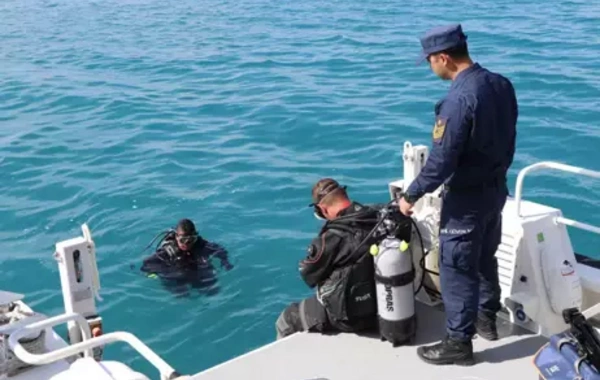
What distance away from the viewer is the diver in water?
8.20 metres

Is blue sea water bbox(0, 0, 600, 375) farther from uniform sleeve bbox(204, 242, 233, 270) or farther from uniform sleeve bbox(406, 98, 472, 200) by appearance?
uniform sleeve bbox(406, 98, 472, 200)

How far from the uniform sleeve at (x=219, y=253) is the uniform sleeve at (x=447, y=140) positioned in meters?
4.10

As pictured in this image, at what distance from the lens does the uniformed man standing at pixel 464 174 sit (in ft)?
14.9

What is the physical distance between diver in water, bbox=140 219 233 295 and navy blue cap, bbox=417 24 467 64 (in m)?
4.07

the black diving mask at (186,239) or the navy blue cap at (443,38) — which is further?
the black diving mask at (186,239)

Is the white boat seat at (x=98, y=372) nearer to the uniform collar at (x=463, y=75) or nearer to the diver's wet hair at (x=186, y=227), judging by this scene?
the uniform collar at (x=463, y=75)

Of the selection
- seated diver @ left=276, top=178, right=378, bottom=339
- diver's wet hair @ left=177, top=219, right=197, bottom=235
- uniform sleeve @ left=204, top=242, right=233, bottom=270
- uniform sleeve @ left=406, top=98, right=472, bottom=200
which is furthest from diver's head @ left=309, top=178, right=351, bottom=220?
uniform sleeve @ left=204, top=242, right=233, bottom=270

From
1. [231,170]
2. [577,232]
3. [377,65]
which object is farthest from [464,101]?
[377,65]

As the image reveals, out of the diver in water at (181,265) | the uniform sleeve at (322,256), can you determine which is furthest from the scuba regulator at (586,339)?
the diver in water at (181,265)

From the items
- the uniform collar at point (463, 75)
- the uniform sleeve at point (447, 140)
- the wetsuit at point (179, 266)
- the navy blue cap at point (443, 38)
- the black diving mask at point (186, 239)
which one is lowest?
the wetsuit at point (179, 266)

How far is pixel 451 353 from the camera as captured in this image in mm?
5066

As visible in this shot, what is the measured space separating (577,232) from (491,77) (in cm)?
524

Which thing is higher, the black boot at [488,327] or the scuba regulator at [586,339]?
the scuba regulator at [586,339]

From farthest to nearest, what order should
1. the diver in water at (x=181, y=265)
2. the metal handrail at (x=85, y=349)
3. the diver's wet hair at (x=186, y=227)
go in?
1. the diver in water at (x=181, y=265)
2. the diver's wet hair at (x=186, y=227)
3. the metal handrail at (x=85, y=349)
